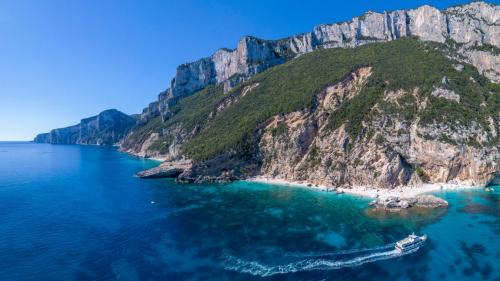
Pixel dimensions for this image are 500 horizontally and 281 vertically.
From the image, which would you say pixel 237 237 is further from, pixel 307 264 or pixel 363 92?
pixel 363 92

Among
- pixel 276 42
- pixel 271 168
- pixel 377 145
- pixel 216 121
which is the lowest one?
pixel 271 168

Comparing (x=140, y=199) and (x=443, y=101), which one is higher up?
(x=443, y=101)

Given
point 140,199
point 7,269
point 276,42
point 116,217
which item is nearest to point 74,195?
point 140,199

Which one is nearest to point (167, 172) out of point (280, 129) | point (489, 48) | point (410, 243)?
point (280, 129)

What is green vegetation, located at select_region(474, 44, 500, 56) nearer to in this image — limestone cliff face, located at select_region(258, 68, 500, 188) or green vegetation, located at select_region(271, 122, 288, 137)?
limestone cliff face, located at select_region(258, 68, 500, 188)

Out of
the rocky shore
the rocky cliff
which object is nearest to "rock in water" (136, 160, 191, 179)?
the rocky cliff

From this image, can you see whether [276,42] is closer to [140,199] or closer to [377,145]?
[377,145]
